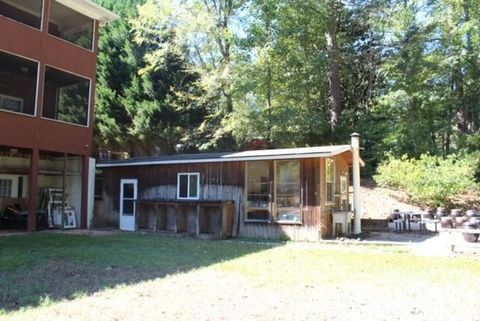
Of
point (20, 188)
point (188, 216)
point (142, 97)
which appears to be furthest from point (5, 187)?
point (142, 97)

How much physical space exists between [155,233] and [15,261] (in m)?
6.56

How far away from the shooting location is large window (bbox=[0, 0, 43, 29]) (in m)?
15.8

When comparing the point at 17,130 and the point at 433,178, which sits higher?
the point at 17,130

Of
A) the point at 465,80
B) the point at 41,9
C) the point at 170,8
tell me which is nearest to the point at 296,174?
the point at 41,9

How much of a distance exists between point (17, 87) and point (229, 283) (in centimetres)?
1357

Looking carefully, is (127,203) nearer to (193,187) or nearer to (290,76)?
(193,187)

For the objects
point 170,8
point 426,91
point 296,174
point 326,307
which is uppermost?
point 170,8

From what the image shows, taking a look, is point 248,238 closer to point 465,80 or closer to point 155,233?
point 155,233

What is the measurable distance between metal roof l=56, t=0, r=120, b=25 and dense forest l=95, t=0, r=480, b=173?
7210mm

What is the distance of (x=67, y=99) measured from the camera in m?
18.4

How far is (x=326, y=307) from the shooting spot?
546 centimetres

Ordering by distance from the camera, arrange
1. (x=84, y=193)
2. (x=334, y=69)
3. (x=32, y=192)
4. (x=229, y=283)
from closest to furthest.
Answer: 1. (x=229, y=283)
2. (x=32, y=192)
3. (x=84, y=193)
4. (x=334, y=69)

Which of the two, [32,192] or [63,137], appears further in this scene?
[63,137]

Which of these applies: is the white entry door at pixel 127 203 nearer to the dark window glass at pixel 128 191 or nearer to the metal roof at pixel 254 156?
the dark window glass at pixel 128 191
